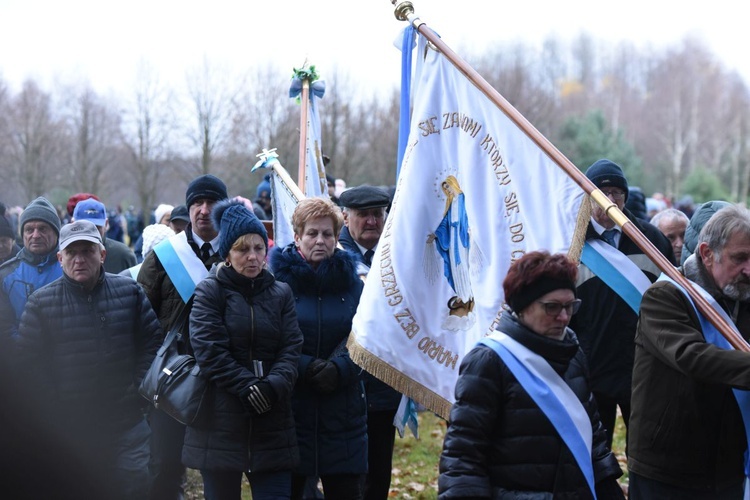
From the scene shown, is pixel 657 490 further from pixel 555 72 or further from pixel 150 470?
pixel 555 72

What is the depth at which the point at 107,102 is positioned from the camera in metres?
43.3

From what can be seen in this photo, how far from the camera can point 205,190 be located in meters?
6.38

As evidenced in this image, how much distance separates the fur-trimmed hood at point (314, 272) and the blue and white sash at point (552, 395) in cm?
198

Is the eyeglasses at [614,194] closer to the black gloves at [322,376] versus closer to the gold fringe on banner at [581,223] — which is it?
the gold fringe on banner at [581,223]

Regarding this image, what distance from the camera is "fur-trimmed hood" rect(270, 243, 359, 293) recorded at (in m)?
5.63

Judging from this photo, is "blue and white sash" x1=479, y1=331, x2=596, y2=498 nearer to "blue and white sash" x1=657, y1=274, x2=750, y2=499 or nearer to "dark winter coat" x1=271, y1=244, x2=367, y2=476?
"blue and white sash" x1=657, y1=274, x2=750, y2=499

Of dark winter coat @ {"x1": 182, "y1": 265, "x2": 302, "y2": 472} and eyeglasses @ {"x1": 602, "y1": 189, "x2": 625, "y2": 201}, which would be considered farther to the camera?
eyeglasses @ {"x1": 602, "y1": 189, "x2": 625, "y2": 201}

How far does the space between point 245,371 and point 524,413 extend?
185 centimetres

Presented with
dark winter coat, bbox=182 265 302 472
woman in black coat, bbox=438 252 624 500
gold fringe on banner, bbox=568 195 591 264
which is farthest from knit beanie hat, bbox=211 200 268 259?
woman in black coat, bbox=438 252 624 500

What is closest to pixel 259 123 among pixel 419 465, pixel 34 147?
pixel 34 147

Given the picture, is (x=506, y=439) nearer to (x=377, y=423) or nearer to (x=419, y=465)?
(x=377, y=423)

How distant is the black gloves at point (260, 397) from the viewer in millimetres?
5047

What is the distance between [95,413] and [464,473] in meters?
2.83

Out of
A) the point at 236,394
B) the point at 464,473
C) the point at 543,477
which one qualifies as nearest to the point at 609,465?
the point at 543,477
